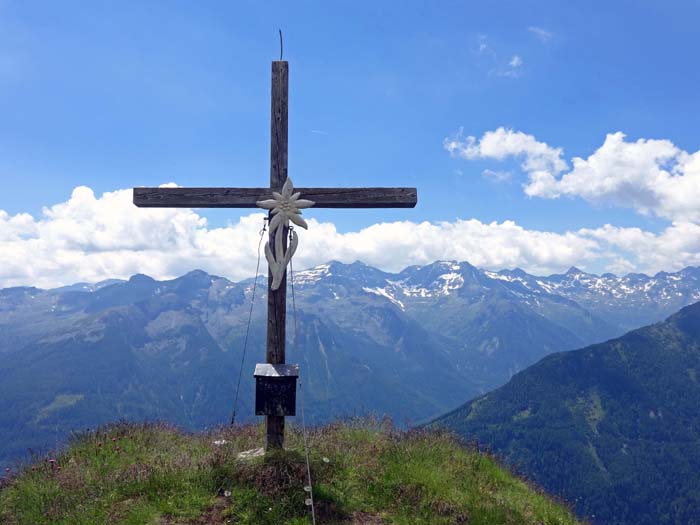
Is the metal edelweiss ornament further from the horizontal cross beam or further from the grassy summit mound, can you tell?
the grassy summit mound

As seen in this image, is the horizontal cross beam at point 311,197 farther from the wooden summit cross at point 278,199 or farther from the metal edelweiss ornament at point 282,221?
the metal edelweiss ornament at point 282,221

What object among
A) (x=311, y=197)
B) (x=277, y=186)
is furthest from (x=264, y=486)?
(x=277, y=186)

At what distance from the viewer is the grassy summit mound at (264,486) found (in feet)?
34.2

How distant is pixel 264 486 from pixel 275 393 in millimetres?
2160

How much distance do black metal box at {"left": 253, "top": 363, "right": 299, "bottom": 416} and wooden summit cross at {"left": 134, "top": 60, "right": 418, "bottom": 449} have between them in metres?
0.56

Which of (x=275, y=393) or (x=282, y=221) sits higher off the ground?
(x=282, y=221)

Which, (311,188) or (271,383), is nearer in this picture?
(271,383)

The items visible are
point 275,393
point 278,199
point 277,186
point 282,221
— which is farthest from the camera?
point 277,186

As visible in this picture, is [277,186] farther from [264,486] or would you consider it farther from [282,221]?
[264,486]

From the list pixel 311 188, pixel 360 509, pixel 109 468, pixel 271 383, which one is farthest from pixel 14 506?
pixel 311 188

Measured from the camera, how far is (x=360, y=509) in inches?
436

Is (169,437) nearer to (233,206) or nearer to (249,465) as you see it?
(249,465)

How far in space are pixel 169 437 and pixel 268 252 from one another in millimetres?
5477

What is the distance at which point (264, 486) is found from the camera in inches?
439
